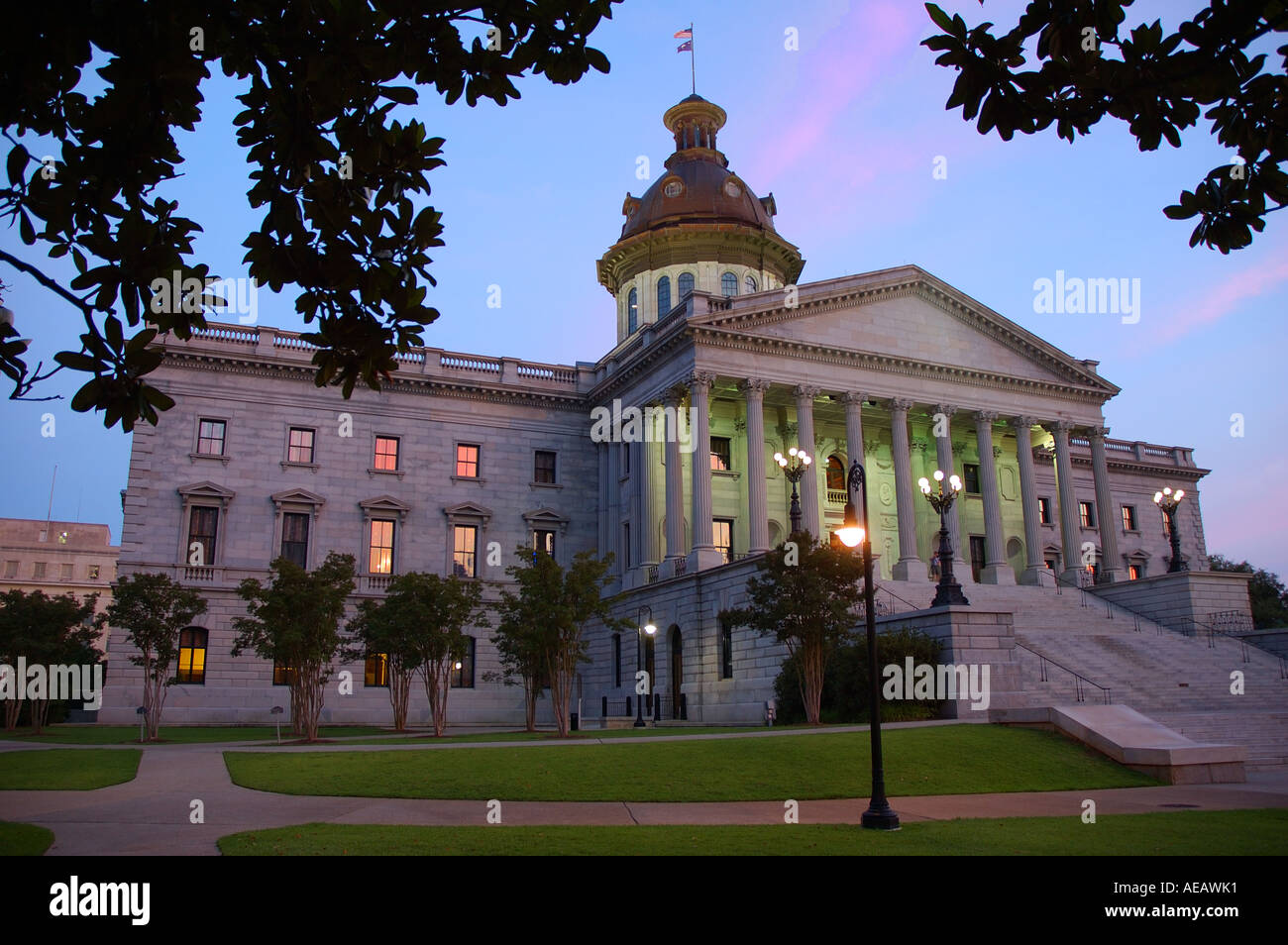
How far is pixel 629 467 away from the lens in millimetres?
50406

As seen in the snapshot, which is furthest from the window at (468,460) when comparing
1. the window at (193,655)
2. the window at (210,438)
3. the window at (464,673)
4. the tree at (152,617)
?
the tree at (152,617)

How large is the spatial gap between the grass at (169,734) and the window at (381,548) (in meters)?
8.09

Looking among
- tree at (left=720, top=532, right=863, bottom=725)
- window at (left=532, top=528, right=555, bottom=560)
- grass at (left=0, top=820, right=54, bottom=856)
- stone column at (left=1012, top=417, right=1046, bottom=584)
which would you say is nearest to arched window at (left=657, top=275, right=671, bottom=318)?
window at (left=532, top=528, right=555, bottom=560)

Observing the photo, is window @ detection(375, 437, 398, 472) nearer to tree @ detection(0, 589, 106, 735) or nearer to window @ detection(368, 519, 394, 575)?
window @ detection(368, 519, 394, 575)

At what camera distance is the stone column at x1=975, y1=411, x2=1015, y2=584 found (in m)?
46.7

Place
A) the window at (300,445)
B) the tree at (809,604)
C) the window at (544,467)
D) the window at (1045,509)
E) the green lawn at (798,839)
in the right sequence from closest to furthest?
1. the green lawn at (798,839)
2. the tree at (809,604)
3. the window at (300,445)
4. the window at (544,467)
5. the window at (1045,509)

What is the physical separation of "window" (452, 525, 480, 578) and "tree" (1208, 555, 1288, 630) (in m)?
42.5

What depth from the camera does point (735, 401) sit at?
48719mm

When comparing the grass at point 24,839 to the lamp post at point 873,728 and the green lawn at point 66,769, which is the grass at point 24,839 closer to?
the green lawn at point 66,769

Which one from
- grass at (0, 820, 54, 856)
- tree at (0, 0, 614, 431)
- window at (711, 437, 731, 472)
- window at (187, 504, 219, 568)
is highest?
window at (711, 437, 731, 472)

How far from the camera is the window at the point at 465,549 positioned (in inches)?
1949

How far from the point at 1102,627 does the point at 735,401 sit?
752 inches

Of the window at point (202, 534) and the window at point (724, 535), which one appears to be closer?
the window at point (202, 534)
